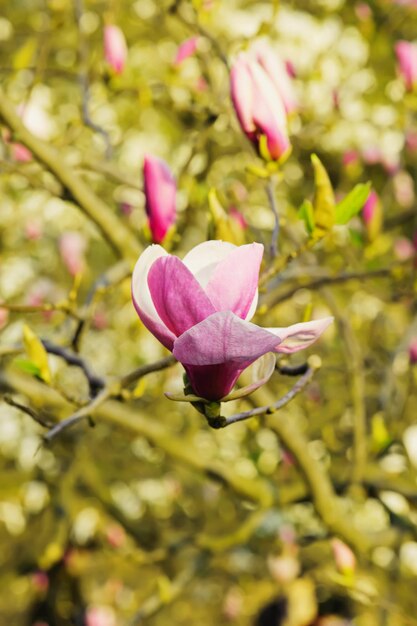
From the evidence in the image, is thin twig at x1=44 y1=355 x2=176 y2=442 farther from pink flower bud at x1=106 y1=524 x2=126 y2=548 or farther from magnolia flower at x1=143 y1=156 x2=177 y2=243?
pink flower bud at x1=106 y1=524 x2=126 y2=548

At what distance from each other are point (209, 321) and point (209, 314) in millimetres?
31

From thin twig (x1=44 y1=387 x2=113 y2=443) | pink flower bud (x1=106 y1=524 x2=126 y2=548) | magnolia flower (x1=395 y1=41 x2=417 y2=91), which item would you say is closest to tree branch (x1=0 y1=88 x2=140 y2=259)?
thin twig (x1=44 y1=387 x2=113 y2=443)

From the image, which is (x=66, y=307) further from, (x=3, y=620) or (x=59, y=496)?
(x=3, y=620)

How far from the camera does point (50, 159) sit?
1371 mm

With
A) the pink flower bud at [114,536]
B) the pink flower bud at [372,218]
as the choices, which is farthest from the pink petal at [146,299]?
the pink flower bud at [114,536]

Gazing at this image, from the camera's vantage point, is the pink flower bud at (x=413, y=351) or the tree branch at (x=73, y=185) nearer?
the tree branch at (x=73, y=185)

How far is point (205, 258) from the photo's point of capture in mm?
723

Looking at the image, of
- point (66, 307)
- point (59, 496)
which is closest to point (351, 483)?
point (59, 496)

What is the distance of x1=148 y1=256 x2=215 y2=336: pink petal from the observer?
0.63m

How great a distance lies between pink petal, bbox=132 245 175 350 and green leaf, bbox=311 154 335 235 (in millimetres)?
319

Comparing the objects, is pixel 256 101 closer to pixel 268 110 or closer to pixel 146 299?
pixel 268 110

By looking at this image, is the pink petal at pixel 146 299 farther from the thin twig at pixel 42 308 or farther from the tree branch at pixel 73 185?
the tree branch at pixel 73 185

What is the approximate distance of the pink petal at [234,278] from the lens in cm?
65

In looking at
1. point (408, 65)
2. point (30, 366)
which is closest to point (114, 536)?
point (408, 65)
